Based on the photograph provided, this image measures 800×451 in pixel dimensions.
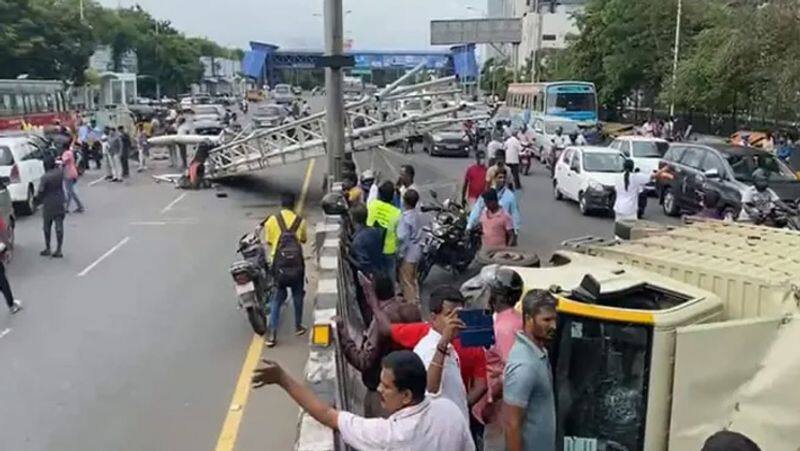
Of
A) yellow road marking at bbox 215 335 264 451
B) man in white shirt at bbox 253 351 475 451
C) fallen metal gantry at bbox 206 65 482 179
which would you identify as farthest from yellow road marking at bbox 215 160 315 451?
fallen metal gantry at bbox 206 65 482 179

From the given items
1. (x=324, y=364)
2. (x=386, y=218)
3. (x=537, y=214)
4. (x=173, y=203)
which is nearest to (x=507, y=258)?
(x=386, y=218)

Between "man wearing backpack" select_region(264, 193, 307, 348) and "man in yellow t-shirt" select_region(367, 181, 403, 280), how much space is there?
0.81 metres

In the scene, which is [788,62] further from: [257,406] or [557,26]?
[557,26]

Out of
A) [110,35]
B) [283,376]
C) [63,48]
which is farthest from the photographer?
[110,35]

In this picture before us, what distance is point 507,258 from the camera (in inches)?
364

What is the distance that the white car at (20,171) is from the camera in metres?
19.5

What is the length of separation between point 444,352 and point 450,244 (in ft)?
26.9

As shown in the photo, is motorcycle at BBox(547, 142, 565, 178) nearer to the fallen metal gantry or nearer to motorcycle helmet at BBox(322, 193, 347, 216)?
the fallen metal gantry

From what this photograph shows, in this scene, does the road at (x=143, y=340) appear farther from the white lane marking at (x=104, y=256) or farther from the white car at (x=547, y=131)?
the white car at (x=547, y=131)

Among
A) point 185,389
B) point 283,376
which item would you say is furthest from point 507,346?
point 185,389

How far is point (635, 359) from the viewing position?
459 centimetres

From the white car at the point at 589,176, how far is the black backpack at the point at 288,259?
1112 centimetres

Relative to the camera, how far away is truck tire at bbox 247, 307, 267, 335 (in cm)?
1011

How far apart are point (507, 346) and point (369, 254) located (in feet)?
15.1
